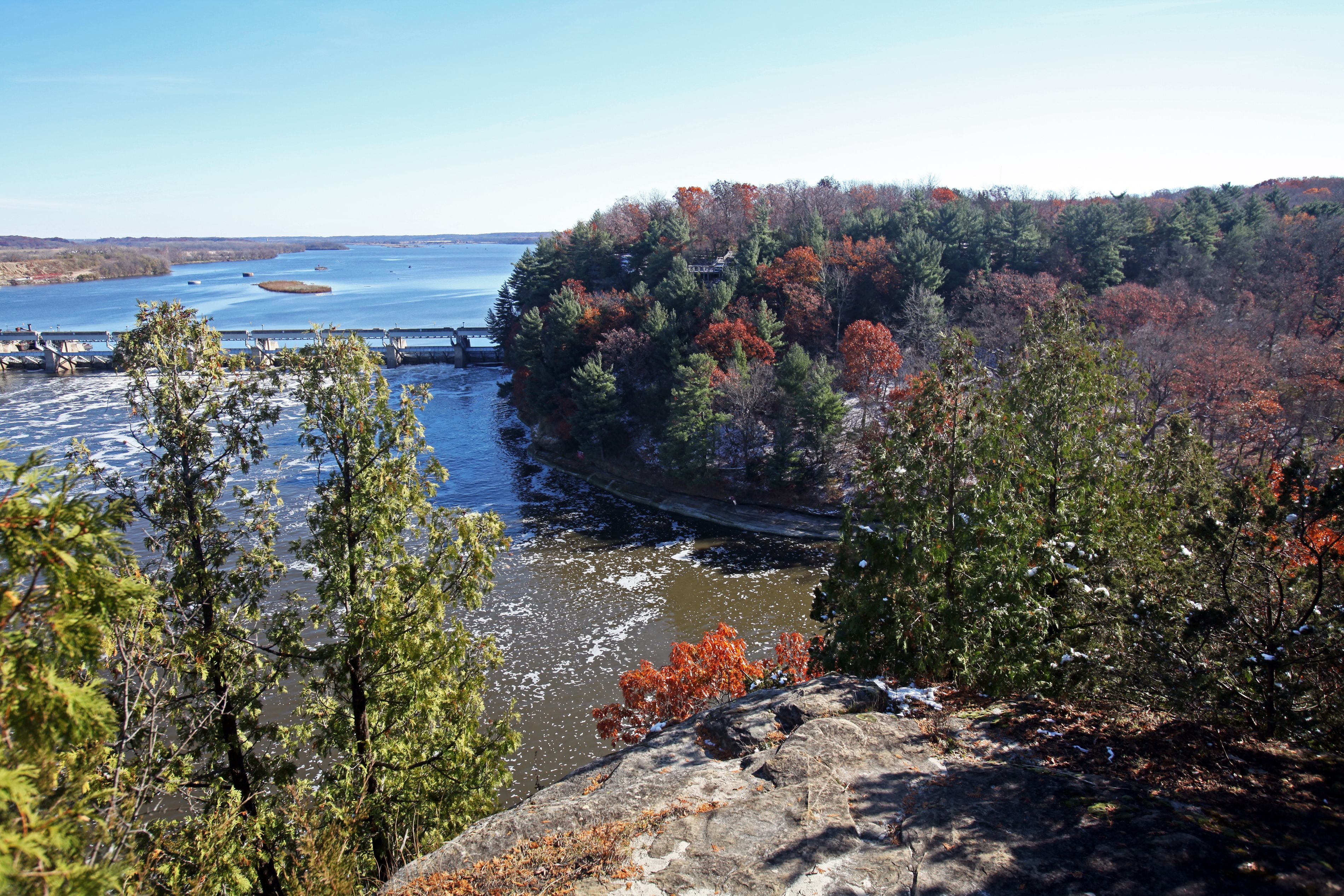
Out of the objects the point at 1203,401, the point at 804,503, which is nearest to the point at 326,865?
the point at 804,503

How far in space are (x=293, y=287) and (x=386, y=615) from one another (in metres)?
165

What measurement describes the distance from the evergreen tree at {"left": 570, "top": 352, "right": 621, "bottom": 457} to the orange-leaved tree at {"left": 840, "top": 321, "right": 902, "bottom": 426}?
12.7 meters

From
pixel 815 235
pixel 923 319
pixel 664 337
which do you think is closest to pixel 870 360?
pixel 923 319

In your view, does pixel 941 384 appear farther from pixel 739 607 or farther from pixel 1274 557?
pixel 739 607

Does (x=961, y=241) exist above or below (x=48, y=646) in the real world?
above

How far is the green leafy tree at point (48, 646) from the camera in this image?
10.1ft

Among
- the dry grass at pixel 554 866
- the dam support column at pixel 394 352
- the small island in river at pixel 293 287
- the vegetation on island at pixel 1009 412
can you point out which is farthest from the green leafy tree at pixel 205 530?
the small island in river at pixel 293 287

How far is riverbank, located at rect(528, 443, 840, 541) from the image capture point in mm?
31078

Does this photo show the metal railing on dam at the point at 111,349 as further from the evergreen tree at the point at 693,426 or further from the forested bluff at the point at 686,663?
the forested bluff at the point at 686,663

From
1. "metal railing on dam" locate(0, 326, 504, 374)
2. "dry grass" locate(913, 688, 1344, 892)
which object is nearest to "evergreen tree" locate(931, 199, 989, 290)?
"metal railing on dam" locate(0, 326, 504, 374)

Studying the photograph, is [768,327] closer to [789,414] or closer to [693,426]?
[789,414]

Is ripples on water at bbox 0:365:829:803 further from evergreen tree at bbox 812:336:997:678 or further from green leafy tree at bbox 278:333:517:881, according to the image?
evergreen tree at bbox 812:336:997:678

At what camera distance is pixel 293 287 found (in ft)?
495

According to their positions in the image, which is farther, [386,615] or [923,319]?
[923,319]
